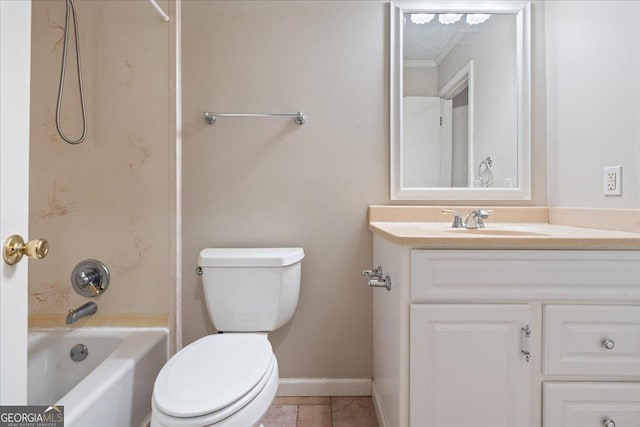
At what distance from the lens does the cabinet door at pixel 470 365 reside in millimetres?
933

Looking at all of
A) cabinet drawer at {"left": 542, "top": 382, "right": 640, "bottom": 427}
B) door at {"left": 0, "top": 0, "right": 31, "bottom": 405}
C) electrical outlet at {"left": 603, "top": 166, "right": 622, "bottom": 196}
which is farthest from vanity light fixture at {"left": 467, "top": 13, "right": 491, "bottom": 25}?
door at {"left": 0, "top": 0, "right": 31, "bottom": 405}

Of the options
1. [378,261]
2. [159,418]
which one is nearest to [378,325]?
[378,261]

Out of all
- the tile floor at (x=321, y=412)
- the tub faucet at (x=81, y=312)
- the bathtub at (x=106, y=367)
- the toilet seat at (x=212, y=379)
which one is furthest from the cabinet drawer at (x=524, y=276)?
the tub faucet at (x=81, y=312)

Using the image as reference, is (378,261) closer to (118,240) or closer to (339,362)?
(339,362)

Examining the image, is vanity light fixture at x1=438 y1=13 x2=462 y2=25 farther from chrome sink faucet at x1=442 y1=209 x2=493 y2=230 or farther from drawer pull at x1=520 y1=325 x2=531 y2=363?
drawer pull at x1=520 y1=325 x2=531 y2=363

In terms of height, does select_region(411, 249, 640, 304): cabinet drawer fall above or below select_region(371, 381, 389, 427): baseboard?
above

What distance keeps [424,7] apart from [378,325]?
149cm

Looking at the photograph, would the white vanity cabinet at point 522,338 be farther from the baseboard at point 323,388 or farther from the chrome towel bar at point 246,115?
the chrome towel bar at point 246,115

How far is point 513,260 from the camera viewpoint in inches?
36.7

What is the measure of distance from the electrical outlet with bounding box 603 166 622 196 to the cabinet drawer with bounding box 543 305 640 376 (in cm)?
48

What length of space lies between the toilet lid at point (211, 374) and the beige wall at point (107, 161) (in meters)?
0.54

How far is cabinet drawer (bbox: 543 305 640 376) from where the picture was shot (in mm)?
922

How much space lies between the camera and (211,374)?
937 millimetres

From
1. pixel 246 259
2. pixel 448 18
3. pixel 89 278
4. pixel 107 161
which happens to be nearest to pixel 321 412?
pixel 246 259
